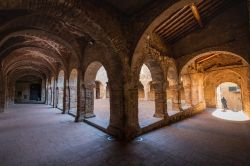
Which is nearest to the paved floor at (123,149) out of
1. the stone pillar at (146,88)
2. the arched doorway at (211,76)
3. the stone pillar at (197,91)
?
the stone pillar at (197,91)

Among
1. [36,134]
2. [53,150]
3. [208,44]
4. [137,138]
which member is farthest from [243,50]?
[36,134]

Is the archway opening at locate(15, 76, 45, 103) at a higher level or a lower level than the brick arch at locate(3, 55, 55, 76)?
lower

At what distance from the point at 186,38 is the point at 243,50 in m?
2.93

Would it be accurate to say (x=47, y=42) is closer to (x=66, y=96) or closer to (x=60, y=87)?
(x=66, y=96)

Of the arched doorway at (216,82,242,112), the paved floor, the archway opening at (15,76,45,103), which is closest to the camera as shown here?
the paved floor

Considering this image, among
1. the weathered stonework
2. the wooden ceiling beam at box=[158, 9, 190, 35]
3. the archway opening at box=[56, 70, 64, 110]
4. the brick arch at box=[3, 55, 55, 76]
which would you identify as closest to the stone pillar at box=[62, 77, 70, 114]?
the weathered stonework

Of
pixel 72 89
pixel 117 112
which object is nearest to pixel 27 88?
pixel 72 89

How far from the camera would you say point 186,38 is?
7.98 metres

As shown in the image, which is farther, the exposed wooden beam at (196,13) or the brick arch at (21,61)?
the brick arch at (21,61)

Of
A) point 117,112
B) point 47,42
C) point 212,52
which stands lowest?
point 117,112

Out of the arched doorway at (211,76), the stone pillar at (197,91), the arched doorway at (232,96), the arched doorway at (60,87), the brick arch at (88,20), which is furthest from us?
the arched doorway at (232,96)

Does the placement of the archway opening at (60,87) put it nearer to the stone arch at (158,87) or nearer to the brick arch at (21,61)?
the brick arch at (21,61)

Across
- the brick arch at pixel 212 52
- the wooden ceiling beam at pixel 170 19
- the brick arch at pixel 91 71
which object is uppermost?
the wooden ceiling beam at pixel 170 19

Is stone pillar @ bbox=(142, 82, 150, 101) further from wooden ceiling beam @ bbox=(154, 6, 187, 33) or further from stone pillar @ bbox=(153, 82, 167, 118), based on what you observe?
wooden ceiling beam @ bbox=(154, 6, 187, 33)
